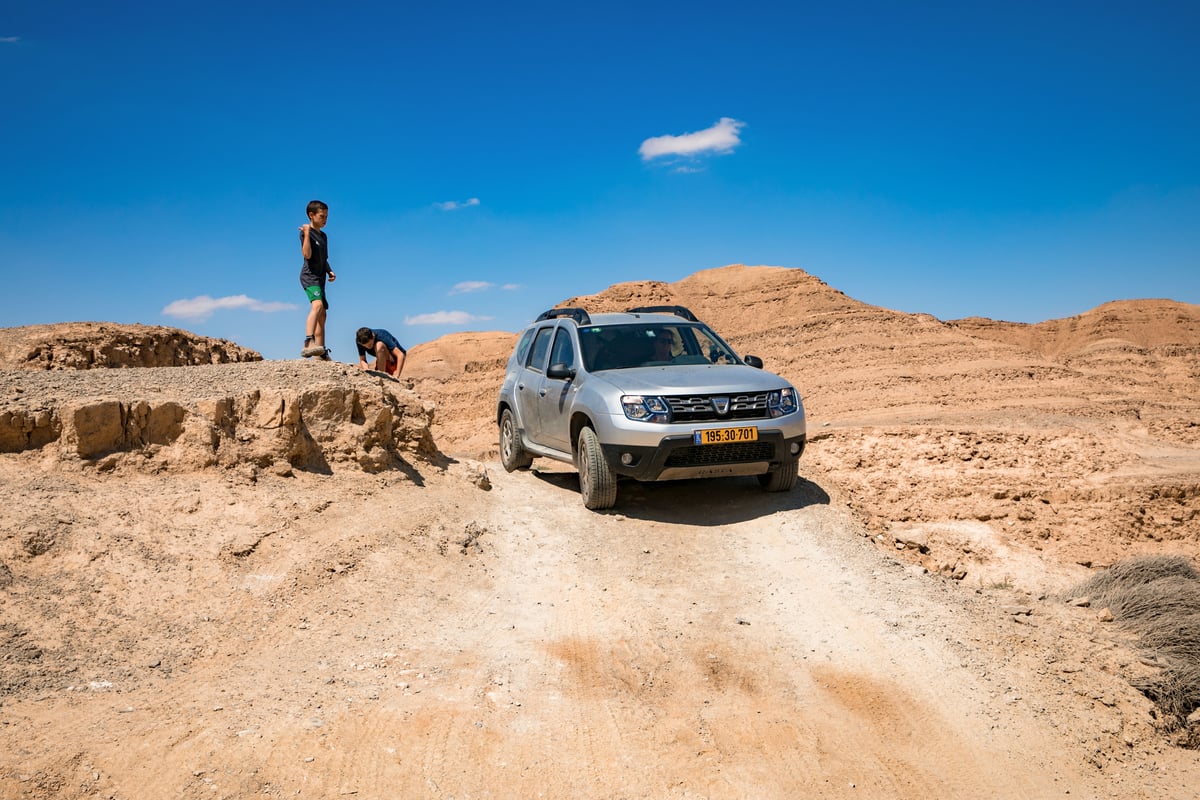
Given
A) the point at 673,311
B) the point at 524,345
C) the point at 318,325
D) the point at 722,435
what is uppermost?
the point at 673,311

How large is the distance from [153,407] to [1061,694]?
660 cm

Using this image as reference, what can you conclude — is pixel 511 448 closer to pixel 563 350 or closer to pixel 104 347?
pixel 563 350

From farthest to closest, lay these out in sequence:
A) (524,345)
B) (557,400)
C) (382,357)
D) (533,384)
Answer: (382,357)
(524,345)
(533,384)
(557,400)

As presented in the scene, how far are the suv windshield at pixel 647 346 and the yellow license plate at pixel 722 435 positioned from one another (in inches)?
54.3

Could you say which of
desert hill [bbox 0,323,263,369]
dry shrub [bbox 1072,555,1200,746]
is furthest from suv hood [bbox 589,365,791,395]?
desert hill [bbox 0,323,263,369]

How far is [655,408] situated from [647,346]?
1512 millimetres

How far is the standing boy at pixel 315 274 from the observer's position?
916 cm

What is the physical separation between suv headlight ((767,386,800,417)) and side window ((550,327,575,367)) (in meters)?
2.12

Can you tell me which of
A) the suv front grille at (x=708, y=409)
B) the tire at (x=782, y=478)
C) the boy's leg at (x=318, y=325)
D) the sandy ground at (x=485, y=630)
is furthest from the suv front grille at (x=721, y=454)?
the boy's leg at (x=318, y=325)

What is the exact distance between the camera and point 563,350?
9.45 meters

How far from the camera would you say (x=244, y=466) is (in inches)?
283

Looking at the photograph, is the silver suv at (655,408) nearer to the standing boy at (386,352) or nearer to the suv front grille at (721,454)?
the suv front grille at (721,454)

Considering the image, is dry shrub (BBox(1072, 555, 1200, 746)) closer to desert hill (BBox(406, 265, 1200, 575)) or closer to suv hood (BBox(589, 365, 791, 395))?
desert hill (BBox(406, 265, 1200, 575))

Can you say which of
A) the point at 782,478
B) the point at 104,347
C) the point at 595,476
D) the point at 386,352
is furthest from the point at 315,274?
the point at 104,347
